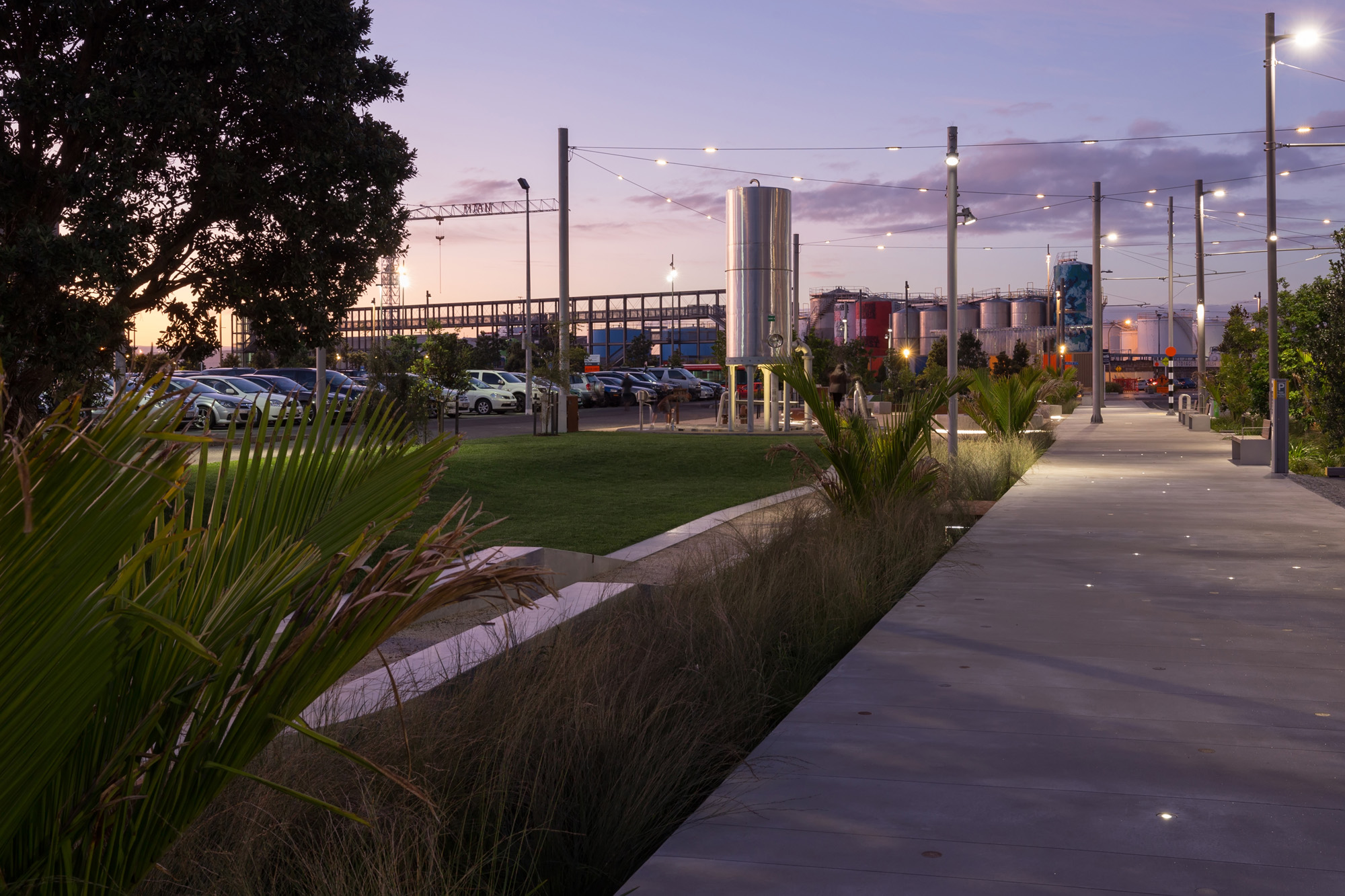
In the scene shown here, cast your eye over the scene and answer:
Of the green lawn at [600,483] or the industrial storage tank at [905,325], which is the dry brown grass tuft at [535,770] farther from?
the industrial storage tank at [905,325]

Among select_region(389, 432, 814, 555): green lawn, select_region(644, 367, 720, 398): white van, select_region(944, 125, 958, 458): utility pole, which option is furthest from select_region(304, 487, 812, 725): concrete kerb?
select_region(644, 367, 720, 398): white van

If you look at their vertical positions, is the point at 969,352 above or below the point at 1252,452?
above

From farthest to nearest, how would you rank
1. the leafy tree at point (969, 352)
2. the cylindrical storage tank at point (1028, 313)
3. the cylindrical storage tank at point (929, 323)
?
the cylindrical storage tank at point (1028, 313) → the cylindrical storage tank at point (929, 323) → the leafy tree at point (969, 352)

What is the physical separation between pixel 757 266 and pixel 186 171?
2124 cm

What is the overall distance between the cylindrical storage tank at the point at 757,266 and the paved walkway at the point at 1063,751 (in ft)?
72.0

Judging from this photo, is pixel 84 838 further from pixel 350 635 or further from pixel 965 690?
pixel 965 690

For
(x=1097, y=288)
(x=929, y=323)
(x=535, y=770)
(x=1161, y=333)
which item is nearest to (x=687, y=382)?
(x=1097, y=288)

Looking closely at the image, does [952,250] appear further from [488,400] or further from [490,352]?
[490,352]

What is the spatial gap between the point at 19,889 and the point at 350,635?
0.74 m

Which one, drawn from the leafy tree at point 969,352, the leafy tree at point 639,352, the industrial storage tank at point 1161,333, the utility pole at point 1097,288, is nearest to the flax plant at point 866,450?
the utility pole at point 1097,288

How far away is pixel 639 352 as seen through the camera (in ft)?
377

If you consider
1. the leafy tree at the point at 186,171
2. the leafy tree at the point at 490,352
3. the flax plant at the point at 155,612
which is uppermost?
the leafy tree at the point at 490,352

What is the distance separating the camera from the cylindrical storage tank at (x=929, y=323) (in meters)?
117

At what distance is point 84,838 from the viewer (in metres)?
2.33
